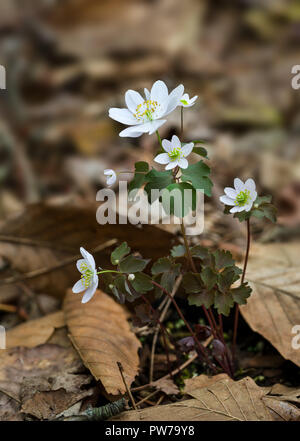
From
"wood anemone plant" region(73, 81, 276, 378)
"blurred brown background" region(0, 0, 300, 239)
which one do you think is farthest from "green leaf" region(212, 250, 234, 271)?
"blurred brown background" region(0, 0, 300, 239)

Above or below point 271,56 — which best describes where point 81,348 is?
below

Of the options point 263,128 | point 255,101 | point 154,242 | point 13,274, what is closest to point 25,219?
point 13,274

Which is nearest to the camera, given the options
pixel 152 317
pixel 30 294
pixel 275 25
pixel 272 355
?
pixel 152 317

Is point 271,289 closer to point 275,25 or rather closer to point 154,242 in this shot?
point 154,242

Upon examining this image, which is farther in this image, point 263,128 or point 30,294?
point 263,128

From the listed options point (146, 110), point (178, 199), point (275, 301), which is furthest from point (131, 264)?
point (275, 301)

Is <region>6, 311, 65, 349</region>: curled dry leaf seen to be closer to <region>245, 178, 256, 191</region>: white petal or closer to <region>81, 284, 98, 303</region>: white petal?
<region>81, 284, 98, 303</region>: white petal

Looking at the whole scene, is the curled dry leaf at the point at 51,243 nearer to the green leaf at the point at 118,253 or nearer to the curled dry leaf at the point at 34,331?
the curled dry leaf at the point at 34,331
